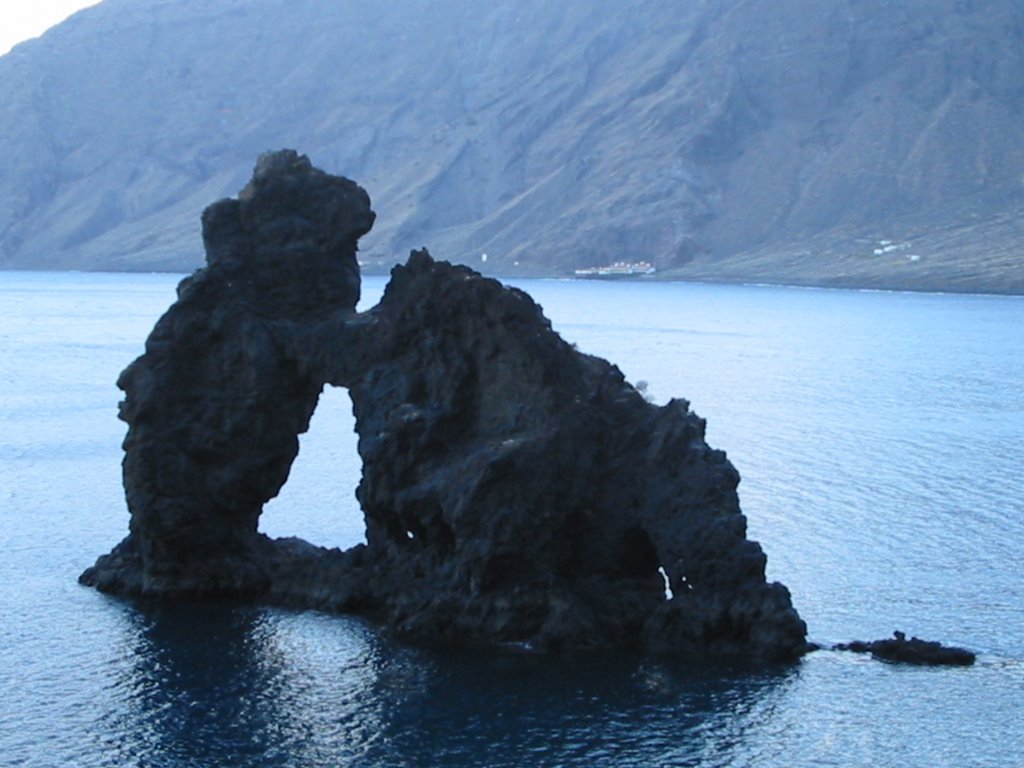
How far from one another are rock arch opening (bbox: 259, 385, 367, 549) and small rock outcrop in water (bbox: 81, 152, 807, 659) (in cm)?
348

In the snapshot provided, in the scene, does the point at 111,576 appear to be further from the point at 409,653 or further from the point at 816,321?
the point at 816,321

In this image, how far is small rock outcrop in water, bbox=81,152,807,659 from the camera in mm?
38344

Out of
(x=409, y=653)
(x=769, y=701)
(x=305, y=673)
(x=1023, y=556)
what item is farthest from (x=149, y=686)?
(x=1023, y=556)

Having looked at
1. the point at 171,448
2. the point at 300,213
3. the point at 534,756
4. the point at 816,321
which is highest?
the point at 816,321

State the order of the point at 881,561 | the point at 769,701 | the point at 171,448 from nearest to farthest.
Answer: the point at 769,701, the point at 171,448, the point at 881,561

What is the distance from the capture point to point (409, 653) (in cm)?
3797

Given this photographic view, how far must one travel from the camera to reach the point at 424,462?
4031 cm

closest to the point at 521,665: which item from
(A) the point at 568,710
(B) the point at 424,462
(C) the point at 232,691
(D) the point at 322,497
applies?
(A) the point at 568,710

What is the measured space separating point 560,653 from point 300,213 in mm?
15248

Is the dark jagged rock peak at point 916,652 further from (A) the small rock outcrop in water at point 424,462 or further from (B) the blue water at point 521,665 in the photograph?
(A) the small rock outcrop in water at point 424,462

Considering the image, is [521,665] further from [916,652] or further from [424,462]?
[916,652]

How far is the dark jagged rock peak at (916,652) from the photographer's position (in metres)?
38.0

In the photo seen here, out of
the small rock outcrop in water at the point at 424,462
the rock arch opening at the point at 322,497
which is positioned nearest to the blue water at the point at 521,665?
the rock arch opening at the point at 322,497

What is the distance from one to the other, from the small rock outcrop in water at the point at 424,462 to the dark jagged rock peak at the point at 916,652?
1905mm
